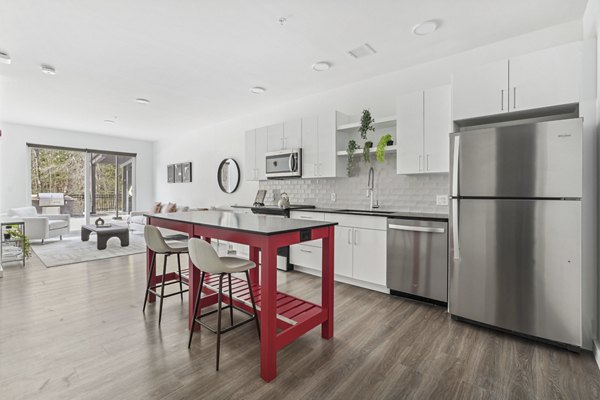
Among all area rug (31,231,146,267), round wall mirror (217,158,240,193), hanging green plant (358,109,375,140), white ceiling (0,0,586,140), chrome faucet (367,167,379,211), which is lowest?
area rug (31,231,146,267)

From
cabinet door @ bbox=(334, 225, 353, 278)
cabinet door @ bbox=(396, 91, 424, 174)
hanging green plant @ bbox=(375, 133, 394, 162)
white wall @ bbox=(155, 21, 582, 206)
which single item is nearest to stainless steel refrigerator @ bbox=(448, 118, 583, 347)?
cabinet door @ bbox=(396, 91, 424, 174)

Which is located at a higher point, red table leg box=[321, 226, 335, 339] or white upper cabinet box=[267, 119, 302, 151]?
white upper cabinet box=[267, 119, 302, 151]

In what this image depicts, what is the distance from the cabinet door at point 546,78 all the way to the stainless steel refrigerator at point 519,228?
35 centimetres

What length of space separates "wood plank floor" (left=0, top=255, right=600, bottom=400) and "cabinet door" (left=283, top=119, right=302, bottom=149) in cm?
256

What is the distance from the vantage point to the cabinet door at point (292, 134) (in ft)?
14.6

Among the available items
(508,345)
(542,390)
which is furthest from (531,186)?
(542,390)

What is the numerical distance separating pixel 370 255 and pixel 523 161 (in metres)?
1.75

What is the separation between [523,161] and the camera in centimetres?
228

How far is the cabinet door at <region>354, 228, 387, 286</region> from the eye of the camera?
331 centimetres

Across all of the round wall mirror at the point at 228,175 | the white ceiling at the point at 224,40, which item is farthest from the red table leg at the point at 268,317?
the round wall mirror at the point at 228,175

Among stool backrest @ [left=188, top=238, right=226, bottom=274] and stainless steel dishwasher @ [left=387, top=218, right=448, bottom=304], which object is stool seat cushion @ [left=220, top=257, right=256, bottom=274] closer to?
stool backrest @ [left=188, top=238, right=226, bottom=274]

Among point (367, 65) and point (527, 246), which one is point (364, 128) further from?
point (527, 246)

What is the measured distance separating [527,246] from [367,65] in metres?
2.67

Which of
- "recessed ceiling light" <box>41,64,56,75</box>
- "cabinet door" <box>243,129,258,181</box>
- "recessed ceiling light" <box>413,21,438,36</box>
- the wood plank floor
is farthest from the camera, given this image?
"cabinet door" <box>243,129,258,181</box>
